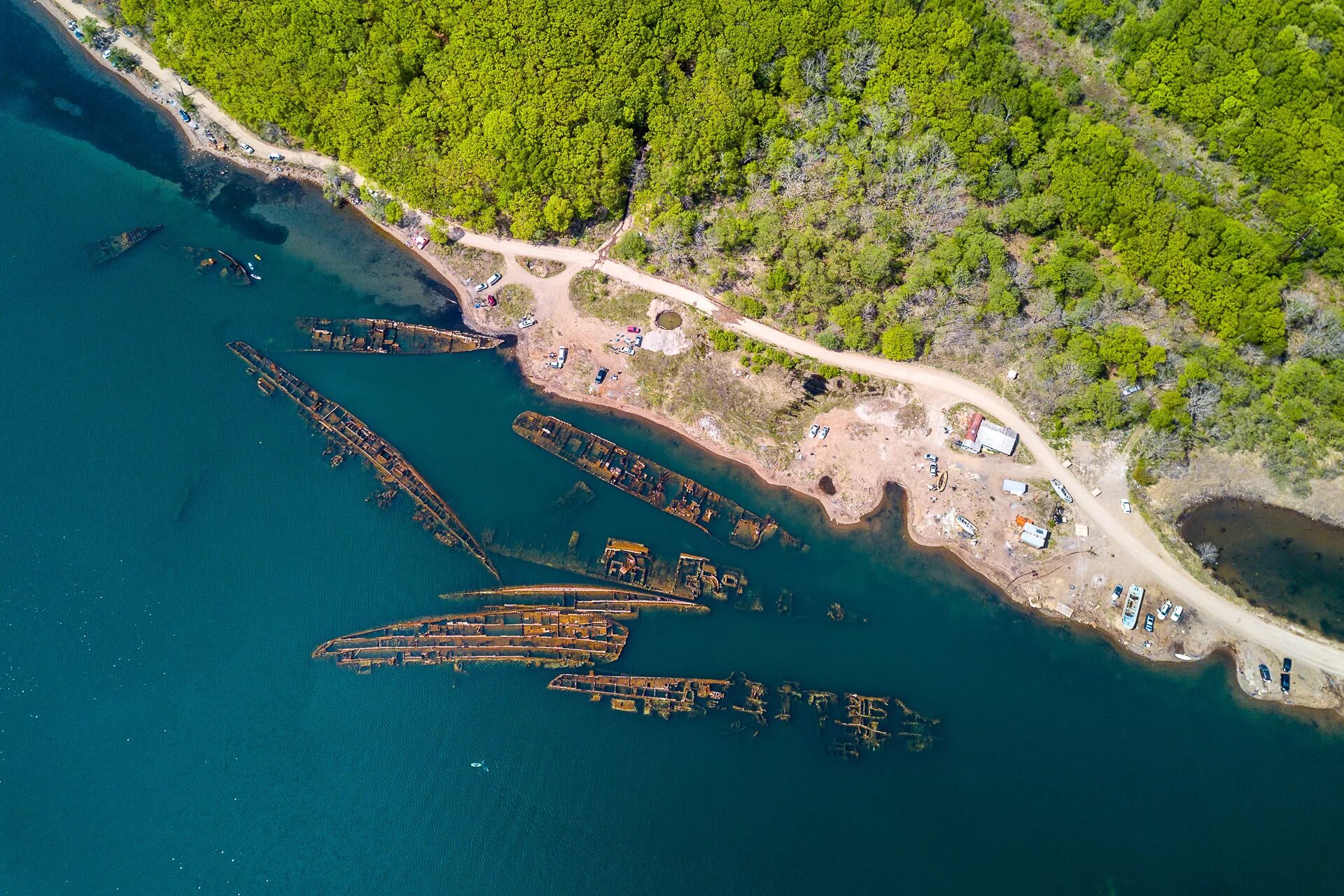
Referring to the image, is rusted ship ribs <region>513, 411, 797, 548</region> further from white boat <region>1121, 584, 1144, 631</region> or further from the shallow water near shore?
the shallow water near shore

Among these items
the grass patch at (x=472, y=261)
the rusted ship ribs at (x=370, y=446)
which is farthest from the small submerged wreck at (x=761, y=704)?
the grass patch at (x=472, y=261)

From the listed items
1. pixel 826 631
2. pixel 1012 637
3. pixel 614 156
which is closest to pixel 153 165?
pixel 614 156

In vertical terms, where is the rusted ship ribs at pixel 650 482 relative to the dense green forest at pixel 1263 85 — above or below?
below

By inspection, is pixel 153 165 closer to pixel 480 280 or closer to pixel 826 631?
pixel 480 280

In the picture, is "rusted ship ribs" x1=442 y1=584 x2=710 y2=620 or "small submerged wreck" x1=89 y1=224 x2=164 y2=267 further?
A: "small submerged wreck" x1=89 y1=224 x2=164 y2=267

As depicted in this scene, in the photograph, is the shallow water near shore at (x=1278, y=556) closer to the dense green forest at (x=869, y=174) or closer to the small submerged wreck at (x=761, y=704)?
the dense green forest at (x=869, y=174)

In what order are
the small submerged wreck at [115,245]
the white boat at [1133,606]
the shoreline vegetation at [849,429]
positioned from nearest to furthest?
the white boat at [1133,606], the shoreline vegetation at [849,429], the small submerged wreck at [115,245]

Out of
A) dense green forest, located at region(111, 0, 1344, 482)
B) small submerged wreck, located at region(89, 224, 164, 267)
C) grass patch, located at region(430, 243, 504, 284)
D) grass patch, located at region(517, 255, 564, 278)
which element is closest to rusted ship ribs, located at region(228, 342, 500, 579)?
small submerged wreck, located at region(89, 224, 164, 267)
